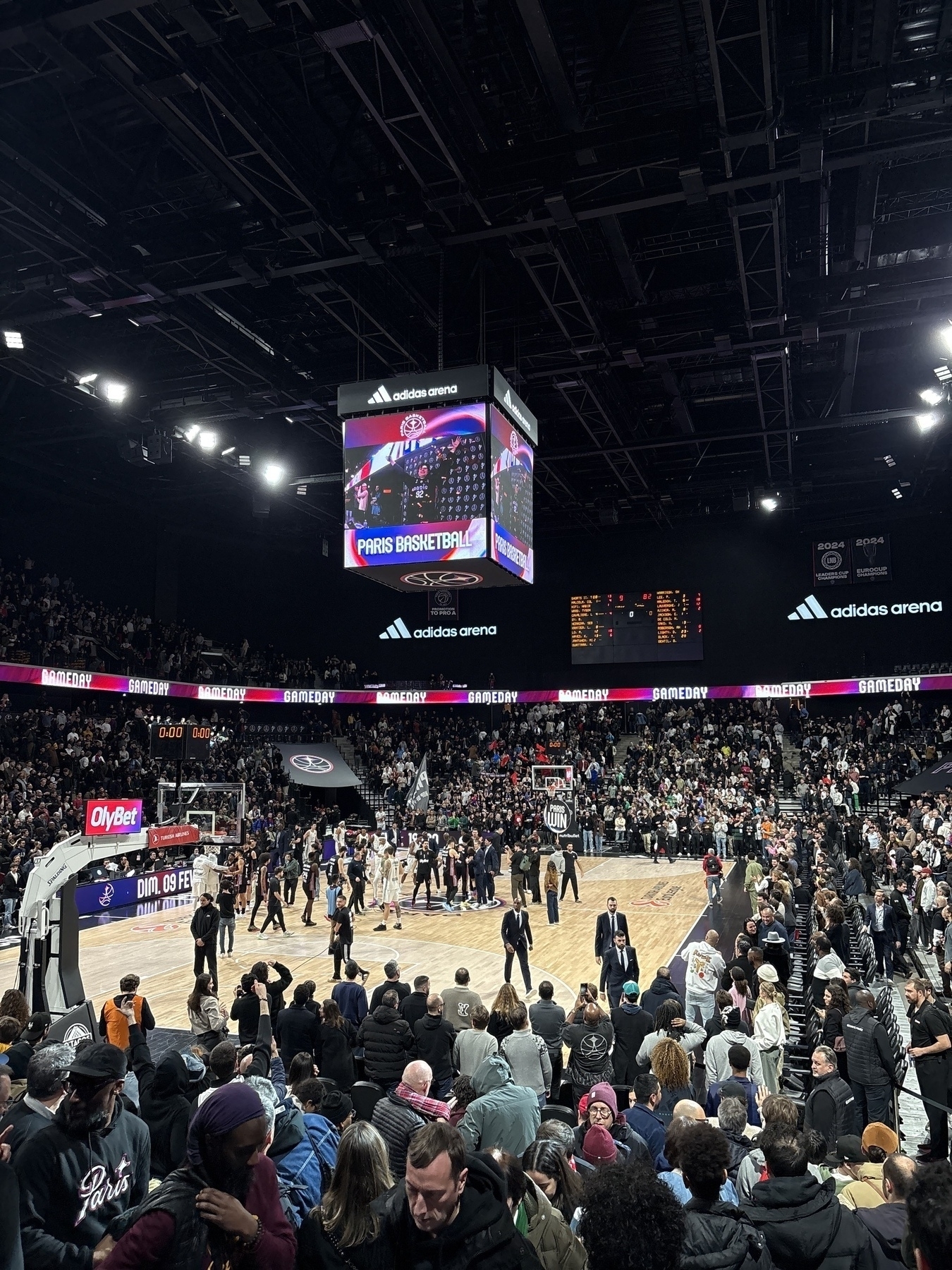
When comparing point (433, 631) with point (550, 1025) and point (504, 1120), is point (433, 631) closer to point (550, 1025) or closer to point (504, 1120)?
point (550, 1025)

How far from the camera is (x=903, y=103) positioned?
1065 centimetres

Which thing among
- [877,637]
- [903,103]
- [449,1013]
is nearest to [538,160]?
[903,103]

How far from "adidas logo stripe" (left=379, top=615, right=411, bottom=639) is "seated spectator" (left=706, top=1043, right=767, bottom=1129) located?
32.2 m

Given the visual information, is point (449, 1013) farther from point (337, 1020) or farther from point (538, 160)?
point (538, 160)

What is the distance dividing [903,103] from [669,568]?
82.1ft

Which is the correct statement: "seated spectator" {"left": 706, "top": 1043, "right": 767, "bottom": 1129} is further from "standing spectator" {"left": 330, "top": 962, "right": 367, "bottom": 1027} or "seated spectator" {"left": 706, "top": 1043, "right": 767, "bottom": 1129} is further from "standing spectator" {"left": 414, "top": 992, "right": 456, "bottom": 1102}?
"standing spectator" {"left": 330, "top": 962, "right": 367, "bottom": 1027}

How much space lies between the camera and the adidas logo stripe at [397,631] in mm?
38750

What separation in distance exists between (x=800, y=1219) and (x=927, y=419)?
21.7 meters

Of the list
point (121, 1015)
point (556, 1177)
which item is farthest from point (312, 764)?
point (556, 1177)

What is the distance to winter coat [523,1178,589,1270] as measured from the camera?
321cm

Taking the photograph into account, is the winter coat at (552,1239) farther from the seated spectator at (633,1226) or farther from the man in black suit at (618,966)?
the man in black suit at (618,966)

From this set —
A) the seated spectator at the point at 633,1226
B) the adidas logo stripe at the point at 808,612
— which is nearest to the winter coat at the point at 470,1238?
the seated spectator at the point at 633,1226

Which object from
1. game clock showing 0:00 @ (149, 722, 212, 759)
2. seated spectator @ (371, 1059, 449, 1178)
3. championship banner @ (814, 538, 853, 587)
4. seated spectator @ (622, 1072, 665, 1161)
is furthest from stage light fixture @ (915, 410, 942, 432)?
seated spectator @ (371, 1059, 449, 1178)

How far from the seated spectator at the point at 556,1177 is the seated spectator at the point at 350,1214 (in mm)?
939
